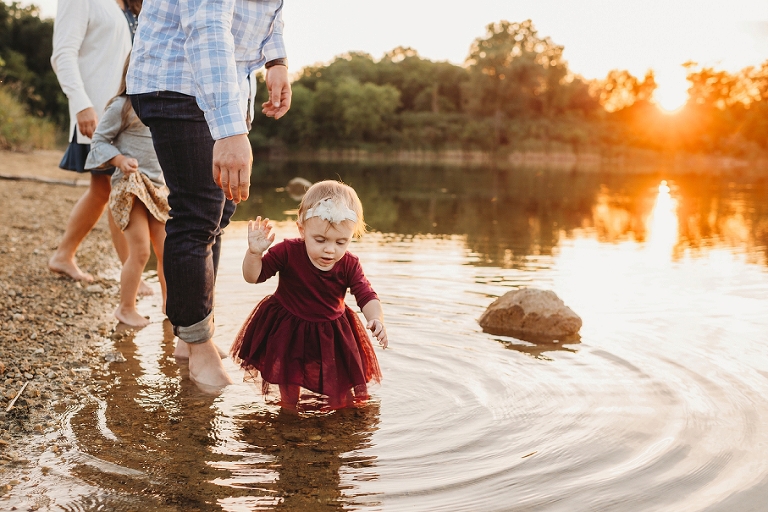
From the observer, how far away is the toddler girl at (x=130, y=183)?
415cm

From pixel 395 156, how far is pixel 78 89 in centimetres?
4398

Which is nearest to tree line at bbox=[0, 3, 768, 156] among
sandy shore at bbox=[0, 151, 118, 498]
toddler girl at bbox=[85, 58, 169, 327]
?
sandy shore at bbox=[0, 151, 118, 498]

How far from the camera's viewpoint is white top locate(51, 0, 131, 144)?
15.3ft

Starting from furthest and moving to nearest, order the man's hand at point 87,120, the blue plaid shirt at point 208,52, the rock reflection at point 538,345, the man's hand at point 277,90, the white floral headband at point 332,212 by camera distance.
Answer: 1. the man's hand at point 87,120
2. the rock reflection at point 538,345
3. the man's hand at point 277,90
4. the white floral headband at point 332,212
5. the blue plaid shirt at point 208,52

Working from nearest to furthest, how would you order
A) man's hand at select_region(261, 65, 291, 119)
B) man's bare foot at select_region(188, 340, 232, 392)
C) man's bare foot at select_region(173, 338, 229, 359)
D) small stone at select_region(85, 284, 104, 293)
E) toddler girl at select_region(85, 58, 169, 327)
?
1. man's bare foot at select_region(188, 340, 232, 392)
2. man's hand at select_region(261, 65, 291, 119)
3. man's bare foot at select_region(173, 338, 229, 359)
4. toddler girl at select_region(85, 58, 169, 327)
5. small stone at select_region(85, 284, 104, 293)

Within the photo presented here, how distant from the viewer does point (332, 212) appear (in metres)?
2.90

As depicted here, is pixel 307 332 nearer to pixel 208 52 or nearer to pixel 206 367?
pixel 206 367

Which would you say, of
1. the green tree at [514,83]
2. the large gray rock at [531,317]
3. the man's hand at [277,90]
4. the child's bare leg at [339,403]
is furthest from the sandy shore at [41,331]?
the green tree at [514,83]

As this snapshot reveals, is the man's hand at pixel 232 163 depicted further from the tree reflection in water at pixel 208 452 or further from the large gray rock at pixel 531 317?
the large gray rock at pixel 531 317

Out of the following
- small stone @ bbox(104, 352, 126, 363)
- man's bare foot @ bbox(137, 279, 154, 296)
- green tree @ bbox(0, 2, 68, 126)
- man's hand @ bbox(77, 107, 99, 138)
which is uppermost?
green tree @ bbox(0, 2, 68, 126)

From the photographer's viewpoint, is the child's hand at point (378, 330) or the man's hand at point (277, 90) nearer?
the child's hand at point (378, 330)

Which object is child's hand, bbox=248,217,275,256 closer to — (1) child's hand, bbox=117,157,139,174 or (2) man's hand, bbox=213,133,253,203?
(2) man's hand, bbox=213,133,253,203

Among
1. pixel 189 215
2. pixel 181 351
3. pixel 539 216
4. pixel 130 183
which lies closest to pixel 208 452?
pixel 189 215

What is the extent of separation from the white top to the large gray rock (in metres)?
2.68
